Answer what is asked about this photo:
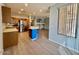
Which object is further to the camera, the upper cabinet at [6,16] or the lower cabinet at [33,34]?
the lower cabinet at [33,34]

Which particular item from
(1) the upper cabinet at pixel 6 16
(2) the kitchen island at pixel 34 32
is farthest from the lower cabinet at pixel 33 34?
(1) the upper cabinet at pixel 6 16

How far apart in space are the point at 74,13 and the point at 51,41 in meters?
0.85

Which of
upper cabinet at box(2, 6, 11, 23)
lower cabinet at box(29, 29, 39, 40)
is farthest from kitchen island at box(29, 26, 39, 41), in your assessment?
upper cabinet at box(2, 6, 11, 23)

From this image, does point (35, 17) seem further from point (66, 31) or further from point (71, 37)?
point (71, 37)

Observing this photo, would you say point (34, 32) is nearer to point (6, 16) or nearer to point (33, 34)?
point (33, 34)

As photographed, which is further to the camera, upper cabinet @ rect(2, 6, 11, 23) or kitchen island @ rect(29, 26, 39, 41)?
kitchen island @ rect(29, 26, 39, 41)

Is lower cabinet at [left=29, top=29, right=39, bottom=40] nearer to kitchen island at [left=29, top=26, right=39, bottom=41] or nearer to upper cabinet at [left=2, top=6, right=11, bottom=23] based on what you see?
kitchen island at [left=29, top=26, right=39, bottom=41]

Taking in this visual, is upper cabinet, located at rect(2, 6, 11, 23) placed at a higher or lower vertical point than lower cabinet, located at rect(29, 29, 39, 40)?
higher

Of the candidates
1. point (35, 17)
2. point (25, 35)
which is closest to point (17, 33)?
point (25, 35)

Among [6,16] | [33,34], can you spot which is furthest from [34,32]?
[6,16]

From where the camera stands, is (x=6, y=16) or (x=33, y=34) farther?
(x=33, y=34)

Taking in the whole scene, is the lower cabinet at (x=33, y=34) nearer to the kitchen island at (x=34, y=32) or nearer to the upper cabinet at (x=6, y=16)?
the kitchen island at (x=34, y=32)

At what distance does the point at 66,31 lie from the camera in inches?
96.7

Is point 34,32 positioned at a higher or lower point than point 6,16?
lower
